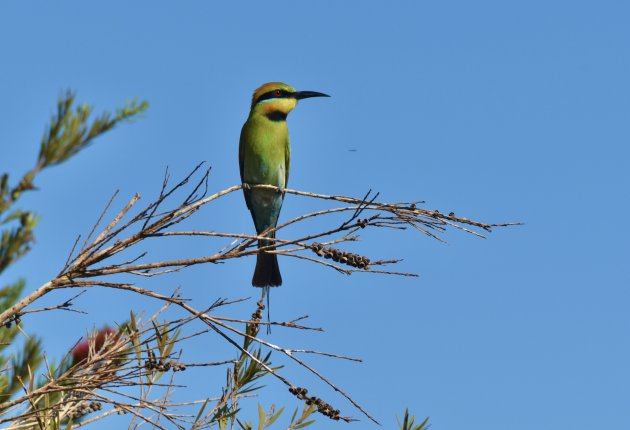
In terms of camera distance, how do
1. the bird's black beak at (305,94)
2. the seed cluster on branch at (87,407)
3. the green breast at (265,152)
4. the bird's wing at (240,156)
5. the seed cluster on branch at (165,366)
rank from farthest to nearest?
the bird's black beak at (305,94), the bird's wing at (240,156), the green breast at (265,152), the seed cluster on branch at (87,407), the seed cluster on branch at (165,366)

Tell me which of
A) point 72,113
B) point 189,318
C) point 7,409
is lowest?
point 7,409

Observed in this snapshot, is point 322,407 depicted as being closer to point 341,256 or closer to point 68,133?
point 341,256

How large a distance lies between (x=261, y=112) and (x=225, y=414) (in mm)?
3473

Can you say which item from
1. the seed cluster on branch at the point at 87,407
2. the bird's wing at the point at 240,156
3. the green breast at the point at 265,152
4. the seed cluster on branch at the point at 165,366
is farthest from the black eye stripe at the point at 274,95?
the seed cluster on branch at the point at 165,366

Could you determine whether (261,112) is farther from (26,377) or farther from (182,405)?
(182,405)

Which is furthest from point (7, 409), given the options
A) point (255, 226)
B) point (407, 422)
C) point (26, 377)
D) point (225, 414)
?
point (255, 226)

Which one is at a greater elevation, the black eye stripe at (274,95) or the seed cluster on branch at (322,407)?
the black eye stripe at (274,95)

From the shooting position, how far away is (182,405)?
2.16 metres

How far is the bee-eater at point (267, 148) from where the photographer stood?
18.0ft

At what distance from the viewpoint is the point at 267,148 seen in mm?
5484

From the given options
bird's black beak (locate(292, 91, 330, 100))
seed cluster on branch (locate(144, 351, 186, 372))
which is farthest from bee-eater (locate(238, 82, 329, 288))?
seed cluster on branch (locate(144, 351, 186, 372))

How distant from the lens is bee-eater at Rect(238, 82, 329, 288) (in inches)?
216

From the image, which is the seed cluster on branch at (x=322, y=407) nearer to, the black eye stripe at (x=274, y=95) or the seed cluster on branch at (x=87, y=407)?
the seed cluster on branch at (x=87, y=407)

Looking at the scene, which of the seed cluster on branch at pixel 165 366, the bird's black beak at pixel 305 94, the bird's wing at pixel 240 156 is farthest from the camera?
the bird's black beak at pixel 305 94
